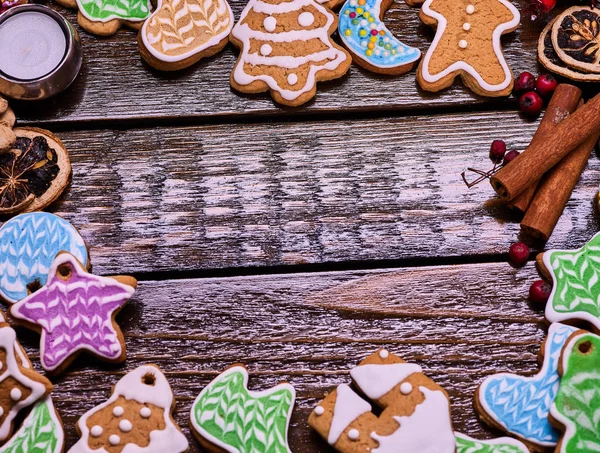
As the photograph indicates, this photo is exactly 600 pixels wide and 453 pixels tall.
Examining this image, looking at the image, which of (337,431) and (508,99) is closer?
(337,431)

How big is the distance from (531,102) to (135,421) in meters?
0.87

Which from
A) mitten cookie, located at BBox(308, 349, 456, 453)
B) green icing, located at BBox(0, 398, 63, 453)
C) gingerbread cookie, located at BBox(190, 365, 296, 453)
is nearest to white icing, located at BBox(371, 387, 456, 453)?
mitten cookie, located at BBox(308, 349, 456, 453)

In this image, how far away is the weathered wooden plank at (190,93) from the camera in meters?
1.44

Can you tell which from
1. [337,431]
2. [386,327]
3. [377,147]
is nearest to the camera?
[337,431]

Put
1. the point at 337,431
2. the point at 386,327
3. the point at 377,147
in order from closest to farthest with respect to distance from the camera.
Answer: the point at 337,431 < the point at 386,327 < the point at 377,147

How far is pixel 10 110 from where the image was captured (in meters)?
1.40

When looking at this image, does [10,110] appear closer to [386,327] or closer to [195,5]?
[195,5]

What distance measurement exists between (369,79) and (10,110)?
645 mm

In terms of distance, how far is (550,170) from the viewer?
138cm

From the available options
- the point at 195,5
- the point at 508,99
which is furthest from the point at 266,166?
the point at 508,99

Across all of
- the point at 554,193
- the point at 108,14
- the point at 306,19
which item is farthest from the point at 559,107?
the point at 108,14

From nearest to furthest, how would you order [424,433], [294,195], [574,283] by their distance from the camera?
1. [424,433]
2. [574,283]
3. [294,195]

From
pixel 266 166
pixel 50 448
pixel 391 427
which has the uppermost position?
pixel 266 166

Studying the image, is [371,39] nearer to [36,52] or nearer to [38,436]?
[36,52]
